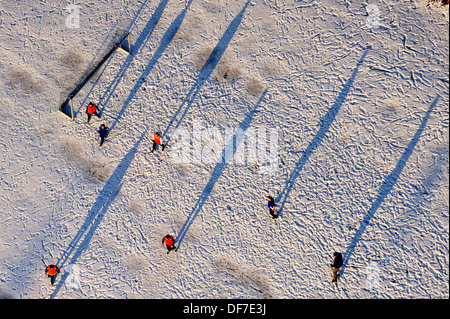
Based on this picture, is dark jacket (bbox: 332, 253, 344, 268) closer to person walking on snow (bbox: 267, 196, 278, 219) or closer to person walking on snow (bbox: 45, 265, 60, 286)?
person walking on snow (bbox: 267, 196, 278, 219)

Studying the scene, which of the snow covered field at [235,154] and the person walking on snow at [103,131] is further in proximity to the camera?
the person walking on snow at [103,131]

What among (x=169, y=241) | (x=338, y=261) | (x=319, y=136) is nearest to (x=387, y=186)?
(x=319, y=136)

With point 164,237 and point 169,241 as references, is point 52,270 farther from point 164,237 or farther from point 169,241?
point 169,241

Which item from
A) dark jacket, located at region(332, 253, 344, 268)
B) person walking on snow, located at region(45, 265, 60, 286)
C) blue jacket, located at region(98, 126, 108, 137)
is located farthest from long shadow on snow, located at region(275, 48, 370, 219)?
person walking on snow, located at region(45, 265, 60, 286)

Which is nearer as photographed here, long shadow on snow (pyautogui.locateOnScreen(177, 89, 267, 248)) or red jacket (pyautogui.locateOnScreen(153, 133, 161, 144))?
red jacket (pyautogui.locateOnScreen(153, 133, 161, 144))

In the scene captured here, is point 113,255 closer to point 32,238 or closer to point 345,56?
point 32,238

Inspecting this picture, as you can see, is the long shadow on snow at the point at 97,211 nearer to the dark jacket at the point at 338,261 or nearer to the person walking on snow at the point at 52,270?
the person walking on snow at the point at 52,270

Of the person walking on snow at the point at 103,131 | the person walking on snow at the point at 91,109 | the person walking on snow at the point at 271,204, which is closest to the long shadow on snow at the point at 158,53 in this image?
the person walking on snow at the point at 103,131
